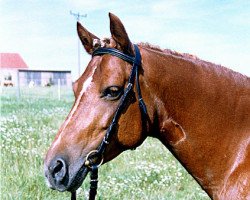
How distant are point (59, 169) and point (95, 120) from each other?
0.45 meters

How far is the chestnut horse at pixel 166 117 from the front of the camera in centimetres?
292

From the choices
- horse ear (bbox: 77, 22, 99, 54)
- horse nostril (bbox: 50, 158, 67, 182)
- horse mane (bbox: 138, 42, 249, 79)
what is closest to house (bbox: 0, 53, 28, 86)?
horse ear (bbox: 77, 22, 99, 54)

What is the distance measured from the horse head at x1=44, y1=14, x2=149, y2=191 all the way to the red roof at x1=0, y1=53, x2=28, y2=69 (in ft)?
243

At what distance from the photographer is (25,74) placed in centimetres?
5922

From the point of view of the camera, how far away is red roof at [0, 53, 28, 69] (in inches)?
2938

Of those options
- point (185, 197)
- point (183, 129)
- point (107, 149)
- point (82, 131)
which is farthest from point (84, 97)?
point (185, 197)

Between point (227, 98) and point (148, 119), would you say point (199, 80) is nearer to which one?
point (227, 98)

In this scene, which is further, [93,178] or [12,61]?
[12,61]

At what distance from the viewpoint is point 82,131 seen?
2.90m

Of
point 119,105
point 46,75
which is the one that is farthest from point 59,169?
point 46,75

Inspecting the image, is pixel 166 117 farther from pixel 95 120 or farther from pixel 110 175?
pixel 110 175

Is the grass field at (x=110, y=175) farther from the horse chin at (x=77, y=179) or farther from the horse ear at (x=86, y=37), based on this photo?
the horse ear at (x=86, y=37)

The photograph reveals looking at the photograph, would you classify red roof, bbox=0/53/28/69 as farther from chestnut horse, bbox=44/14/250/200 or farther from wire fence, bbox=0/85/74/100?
Answer: chestnut horse, bbox=44/14/250/200

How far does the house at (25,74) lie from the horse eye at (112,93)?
166ft
